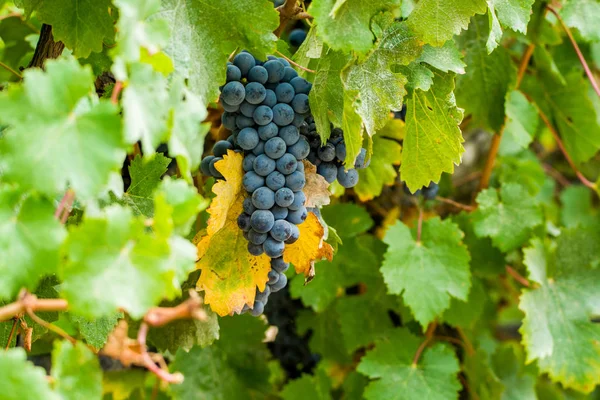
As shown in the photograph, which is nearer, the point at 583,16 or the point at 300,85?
Answer: the point at 300,85

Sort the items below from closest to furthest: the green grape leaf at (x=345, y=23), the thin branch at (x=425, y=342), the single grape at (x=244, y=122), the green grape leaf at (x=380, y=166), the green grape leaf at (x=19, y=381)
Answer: the green grape leaf at (x=19, y=381) → the green grape leaf at (x=345, y=23) → the single grape at (x=244, y=122) → the green grape leaf at (x=380, y=166) → the thin branch at (x=425, y=342)

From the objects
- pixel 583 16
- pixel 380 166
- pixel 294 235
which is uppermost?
pixel 583 16

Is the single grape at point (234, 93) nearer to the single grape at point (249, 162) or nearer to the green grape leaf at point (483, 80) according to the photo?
the single grape at point (249, 162)

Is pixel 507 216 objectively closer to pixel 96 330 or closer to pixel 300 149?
pixel 300 149

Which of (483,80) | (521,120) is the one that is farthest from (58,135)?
(521,120)

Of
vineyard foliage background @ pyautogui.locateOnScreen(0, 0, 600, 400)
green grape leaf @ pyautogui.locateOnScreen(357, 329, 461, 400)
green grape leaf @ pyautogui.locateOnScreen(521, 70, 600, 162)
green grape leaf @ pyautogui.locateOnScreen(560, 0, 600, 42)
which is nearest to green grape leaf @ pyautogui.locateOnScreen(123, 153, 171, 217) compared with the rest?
vineyard foliage background @ pyautogui.locateOnScreen(0, 0, 600, 400)

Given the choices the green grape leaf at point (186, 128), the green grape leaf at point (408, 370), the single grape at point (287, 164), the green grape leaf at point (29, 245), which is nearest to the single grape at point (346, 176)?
the single grape at point (287, 164)
